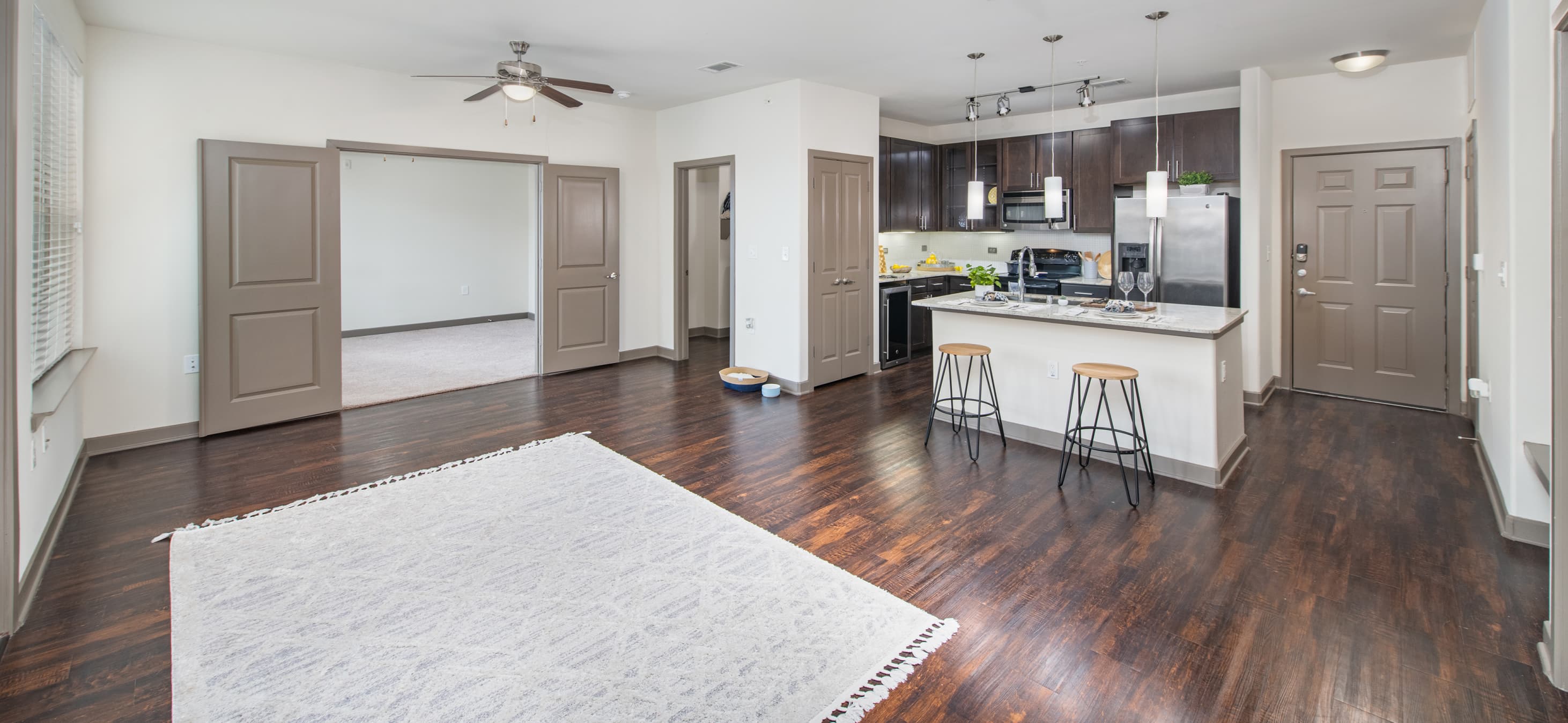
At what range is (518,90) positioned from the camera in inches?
187

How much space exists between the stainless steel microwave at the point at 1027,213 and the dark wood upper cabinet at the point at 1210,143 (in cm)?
110

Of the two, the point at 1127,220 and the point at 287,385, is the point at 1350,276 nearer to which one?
the point at 1127,220

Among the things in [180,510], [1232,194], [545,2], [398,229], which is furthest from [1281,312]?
[398,229]

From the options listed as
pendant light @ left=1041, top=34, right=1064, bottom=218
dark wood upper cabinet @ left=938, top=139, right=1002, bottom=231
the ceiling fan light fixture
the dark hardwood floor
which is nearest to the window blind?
the dark hardwood floor

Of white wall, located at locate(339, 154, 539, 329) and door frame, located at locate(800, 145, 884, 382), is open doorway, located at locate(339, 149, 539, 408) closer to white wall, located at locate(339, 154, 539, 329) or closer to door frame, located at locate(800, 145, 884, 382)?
white wall, located at locate(339, 154, 539, 329)

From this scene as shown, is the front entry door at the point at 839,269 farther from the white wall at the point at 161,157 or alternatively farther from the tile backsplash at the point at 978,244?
the white wall at the point at 161,157

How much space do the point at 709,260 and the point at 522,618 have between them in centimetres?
704

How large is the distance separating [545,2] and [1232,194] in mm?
5864

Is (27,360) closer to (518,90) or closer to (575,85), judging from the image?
(518,90)

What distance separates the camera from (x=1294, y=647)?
2344mm

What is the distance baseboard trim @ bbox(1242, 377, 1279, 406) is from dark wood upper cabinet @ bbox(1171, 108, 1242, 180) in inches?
67.8

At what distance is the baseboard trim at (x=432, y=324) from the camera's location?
9148mm

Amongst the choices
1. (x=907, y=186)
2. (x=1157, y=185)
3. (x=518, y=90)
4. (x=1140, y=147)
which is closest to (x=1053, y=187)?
(x=1157, y=185)

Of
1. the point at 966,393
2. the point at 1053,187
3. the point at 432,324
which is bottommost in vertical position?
the point at 966,393
